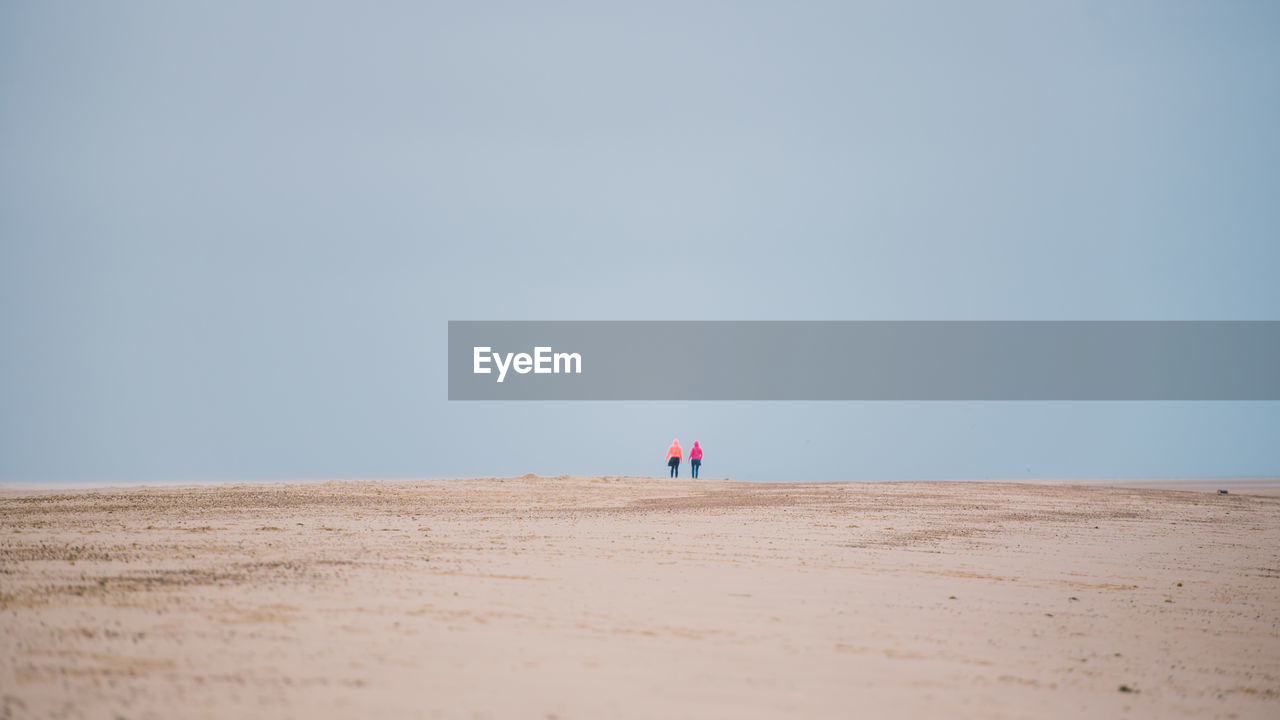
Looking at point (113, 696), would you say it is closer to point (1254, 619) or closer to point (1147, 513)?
point (1254, 619)

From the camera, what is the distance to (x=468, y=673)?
14.0 feet

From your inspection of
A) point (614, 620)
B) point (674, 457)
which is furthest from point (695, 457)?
point (614, 620)

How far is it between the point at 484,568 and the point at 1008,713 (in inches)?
164

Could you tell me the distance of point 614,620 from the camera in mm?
5539

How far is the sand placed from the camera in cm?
406

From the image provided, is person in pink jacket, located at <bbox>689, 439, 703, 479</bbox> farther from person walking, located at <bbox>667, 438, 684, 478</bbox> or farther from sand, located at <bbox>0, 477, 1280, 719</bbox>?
sand, located at <bbox>0, 477, 1280, 719</bbox>

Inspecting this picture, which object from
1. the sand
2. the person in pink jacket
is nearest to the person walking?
the person in pink jacket

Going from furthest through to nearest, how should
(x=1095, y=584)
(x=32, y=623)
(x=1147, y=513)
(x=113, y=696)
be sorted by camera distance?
(x=1147, y=513), (x=1095, y=584), (x=32, y=623), (x=113, y=696)

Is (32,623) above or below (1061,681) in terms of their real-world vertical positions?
above

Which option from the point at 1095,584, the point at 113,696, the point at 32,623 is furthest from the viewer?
the point at 1095,584

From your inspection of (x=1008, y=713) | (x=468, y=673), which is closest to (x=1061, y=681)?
(x=1008, y=713)

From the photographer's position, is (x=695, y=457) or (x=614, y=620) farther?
(x=695, y=457)

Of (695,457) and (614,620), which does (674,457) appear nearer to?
(695,457)

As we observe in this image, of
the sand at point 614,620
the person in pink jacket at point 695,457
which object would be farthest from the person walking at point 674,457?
the sand at point 614,620
